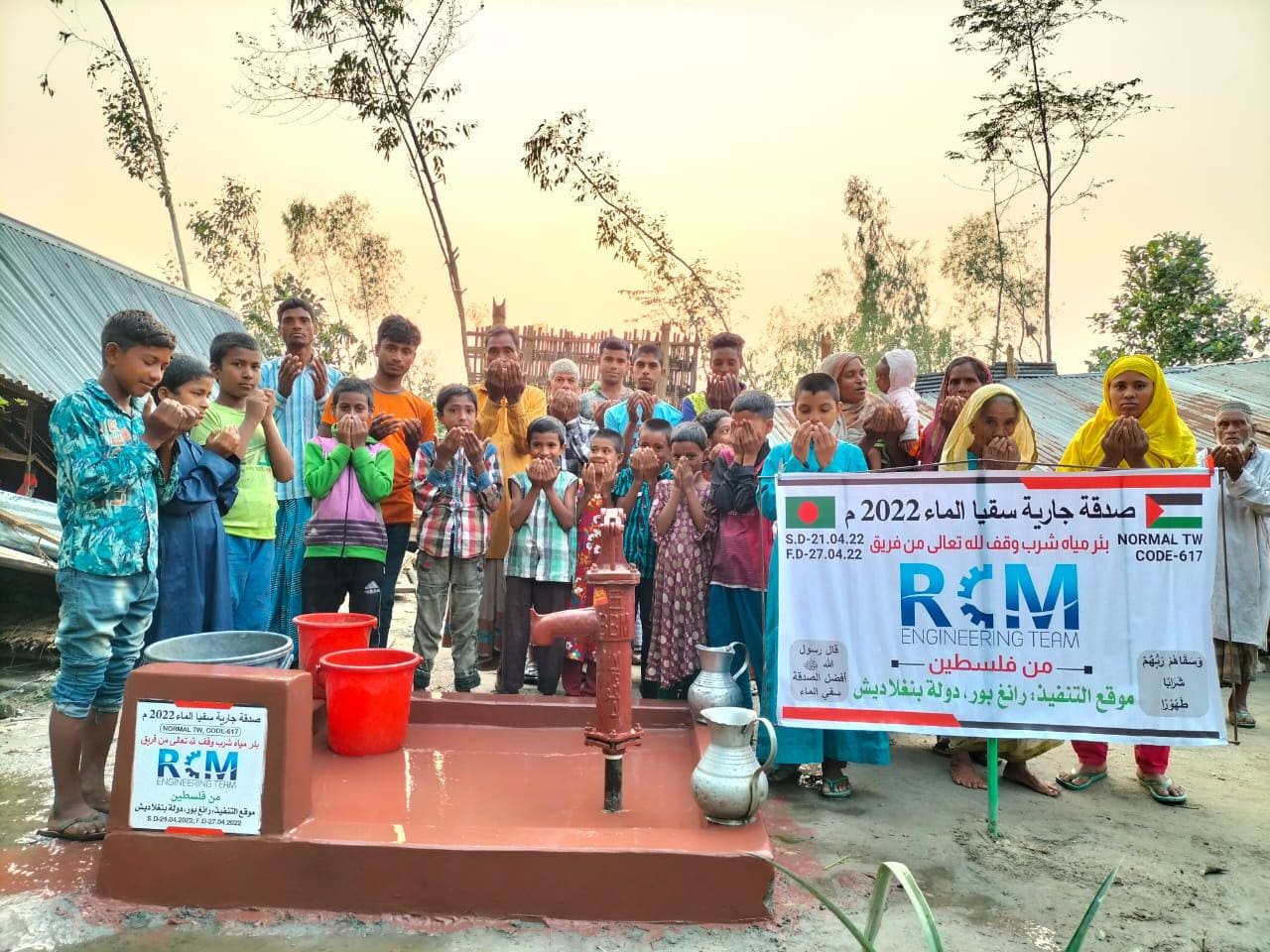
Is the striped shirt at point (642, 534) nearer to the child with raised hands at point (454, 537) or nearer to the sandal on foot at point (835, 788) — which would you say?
the child with raised hands at point (454, 537)

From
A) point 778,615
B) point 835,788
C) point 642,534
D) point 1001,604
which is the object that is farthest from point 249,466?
point 1001,604

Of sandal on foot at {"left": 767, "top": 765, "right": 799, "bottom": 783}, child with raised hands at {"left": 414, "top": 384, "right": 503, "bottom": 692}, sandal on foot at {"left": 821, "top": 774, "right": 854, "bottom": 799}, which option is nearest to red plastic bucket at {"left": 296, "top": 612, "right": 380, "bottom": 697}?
child with raised hands at {"left": 414, "top": 384, "right": 503, "bottom": 692}

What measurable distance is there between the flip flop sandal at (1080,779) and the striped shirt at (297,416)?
4.19m

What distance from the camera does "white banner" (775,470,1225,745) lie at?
3156mm

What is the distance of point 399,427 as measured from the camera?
4.64 m

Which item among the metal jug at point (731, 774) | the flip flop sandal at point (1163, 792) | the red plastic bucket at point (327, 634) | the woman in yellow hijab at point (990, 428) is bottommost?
the flip flop sandal at point (1163, 792)

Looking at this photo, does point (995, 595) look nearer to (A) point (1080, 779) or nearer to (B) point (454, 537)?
(A) point (1080, 779)

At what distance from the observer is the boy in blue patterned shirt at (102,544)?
113 inches

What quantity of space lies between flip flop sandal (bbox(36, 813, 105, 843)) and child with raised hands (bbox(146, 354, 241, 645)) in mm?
715

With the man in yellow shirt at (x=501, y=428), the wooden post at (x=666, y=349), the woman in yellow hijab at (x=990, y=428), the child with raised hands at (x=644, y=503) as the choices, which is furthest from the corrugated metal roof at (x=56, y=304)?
the woman in yellow hijab at (x=990, y=428)

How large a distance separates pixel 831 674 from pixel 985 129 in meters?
17.9

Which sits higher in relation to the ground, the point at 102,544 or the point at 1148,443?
the point at 1148,443

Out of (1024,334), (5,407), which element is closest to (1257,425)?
(5,407)

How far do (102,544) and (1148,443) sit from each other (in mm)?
4360
